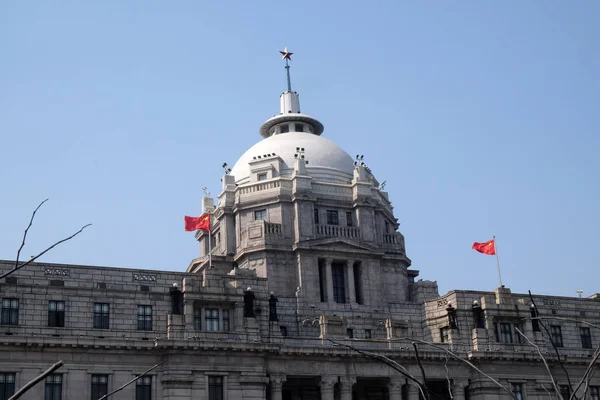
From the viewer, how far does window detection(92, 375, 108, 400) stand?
192ft

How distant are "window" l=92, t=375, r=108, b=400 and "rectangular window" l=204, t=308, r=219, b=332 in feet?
27.9

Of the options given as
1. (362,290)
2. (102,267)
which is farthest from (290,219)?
(102,267)

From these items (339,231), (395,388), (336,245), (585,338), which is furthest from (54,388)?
(585,338)

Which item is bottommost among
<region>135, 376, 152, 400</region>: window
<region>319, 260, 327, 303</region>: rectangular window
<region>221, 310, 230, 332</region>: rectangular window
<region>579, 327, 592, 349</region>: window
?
<region>135, 376, 152, 400</region>: window

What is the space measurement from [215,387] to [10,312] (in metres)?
15.5

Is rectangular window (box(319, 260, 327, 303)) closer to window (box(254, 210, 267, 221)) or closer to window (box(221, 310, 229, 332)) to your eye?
window (box(254, 210, 267, 221))

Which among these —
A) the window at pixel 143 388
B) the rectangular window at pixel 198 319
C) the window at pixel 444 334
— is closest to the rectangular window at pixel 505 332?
A: the window at pixel 444 334

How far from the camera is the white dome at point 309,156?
86.0 metres

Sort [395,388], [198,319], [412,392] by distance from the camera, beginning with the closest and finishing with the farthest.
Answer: [198,319], [395,388], [412,392]

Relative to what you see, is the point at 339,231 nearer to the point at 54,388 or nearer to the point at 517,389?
the point at 517,389

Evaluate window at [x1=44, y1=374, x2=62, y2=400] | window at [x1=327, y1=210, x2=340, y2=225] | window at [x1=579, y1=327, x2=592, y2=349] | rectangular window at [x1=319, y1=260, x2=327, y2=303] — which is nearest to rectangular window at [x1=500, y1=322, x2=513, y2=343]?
window at [x1=579, y1=327, x2=592, y2=349]

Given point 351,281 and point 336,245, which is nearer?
point 351,281

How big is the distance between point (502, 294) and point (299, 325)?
709 inches

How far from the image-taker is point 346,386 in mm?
65250
